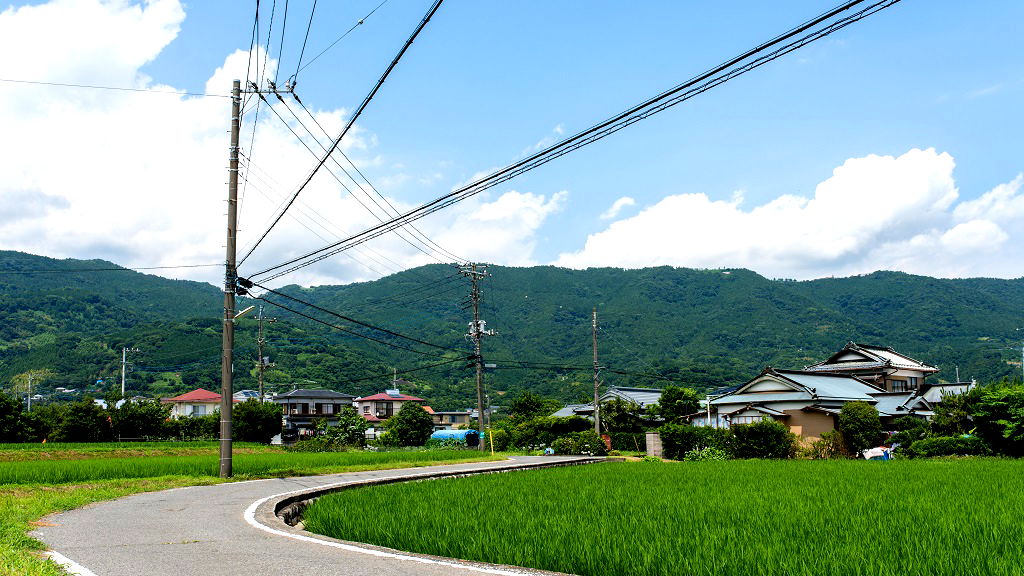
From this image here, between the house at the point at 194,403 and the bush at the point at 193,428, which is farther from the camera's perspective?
the house at the point at 194,403

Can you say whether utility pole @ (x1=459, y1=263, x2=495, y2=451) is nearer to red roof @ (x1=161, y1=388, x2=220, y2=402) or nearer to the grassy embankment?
the grassy embankment

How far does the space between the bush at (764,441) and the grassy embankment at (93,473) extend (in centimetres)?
1391

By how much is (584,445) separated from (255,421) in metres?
26.4

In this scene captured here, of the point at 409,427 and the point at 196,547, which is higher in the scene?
the point at 196,547

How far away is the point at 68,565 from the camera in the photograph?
7.30m

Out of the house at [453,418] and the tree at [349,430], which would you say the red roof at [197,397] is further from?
the tree at [349,430]

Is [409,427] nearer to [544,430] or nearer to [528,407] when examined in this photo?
[528,407]

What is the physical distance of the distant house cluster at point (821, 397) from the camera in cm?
4131

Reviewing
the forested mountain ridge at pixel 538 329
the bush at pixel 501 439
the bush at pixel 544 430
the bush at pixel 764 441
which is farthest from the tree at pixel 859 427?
the forested mountain ridge at pixel 538 329

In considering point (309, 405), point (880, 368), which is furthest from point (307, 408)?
point (880, 368)

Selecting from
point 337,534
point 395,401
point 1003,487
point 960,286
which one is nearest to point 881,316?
point 960,286

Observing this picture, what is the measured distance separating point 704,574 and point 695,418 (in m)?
45.5

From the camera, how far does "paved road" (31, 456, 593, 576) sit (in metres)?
7.02

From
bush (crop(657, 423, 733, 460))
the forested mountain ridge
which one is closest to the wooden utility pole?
bush (crop(657, 423, 733, 460))
